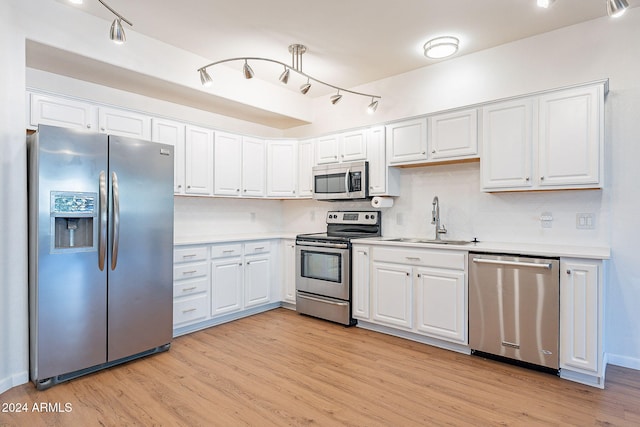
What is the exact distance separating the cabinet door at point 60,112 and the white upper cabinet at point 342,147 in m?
2.53

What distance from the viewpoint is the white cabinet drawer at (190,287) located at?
3596mm

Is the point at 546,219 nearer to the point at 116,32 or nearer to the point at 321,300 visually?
the point at 321,300

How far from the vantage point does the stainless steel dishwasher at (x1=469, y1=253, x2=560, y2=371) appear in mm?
2732

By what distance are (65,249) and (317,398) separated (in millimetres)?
2119

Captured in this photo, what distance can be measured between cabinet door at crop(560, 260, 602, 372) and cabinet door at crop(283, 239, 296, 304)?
2.84 m

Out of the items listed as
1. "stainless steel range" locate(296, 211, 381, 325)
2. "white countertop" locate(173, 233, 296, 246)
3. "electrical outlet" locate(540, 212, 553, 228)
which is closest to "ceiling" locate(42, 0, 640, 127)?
"electrical outlet" locate(540, 212, 553, 228)

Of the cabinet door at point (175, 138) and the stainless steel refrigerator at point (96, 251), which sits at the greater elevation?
the cabinet door at point (175, 138)

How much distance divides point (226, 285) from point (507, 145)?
3.17m

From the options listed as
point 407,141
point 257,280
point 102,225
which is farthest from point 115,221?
point 407,141

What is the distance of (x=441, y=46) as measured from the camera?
3475 mm

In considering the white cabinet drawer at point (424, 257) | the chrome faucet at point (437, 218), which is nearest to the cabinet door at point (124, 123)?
the white cabinet drawer at point (424, 257)

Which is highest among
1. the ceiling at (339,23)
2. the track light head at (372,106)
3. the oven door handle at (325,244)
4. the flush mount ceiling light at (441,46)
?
the ceiling at (339,23)

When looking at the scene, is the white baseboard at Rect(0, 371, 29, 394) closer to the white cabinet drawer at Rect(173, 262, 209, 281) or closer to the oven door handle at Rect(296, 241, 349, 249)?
the white cabinet drawer at Rect(173, 262, 209, 281)

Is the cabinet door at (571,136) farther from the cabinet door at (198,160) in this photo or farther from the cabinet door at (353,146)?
the cabinet door at (198,160)
